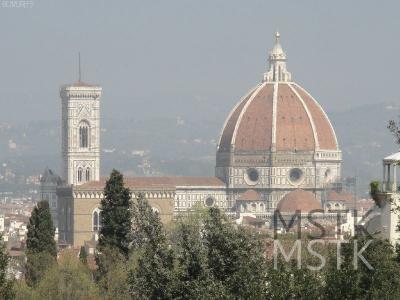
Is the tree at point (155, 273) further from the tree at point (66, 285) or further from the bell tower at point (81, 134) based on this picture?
the bell tower at point (81, 134)

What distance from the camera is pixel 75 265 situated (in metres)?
68.6

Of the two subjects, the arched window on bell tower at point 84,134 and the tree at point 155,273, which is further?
the arched window on bell tower at point 84,134

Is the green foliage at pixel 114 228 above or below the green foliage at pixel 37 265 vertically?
above

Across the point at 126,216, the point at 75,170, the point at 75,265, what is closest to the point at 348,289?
the point at 126,216

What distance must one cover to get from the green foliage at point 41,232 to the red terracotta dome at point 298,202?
109957 mm

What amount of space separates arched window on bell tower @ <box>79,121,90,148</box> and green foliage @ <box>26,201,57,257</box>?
12602 centimetres

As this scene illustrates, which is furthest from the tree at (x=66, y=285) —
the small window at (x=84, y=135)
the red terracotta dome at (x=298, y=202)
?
the small window at (x=84, y=135)

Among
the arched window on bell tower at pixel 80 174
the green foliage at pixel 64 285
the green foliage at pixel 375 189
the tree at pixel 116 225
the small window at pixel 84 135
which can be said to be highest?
the small window at pixel 84 135

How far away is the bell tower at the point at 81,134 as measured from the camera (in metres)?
192

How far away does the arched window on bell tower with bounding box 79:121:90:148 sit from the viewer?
7677 inches

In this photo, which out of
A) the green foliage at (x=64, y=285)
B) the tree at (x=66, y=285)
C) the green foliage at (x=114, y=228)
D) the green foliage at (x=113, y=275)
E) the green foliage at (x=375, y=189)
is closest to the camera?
the green foliage at (x=375, y=189)

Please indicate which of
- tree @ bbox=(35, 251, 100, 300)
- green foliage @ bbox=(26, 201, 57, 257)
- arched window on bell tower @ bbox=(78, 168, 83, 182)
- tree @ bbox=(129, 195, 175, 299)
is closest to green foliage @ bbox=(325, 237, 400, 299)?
tree @ bbox=(129, 195, 175, 299)

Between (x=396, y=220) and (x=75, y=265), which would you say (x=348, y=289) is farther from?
(x=75, y=265)

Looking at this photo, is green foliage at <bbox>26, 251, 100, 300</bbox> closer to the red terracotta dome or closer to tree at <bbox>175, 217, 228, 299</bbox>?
tree at <bbox>175, 217, 228, 299</bbox>
